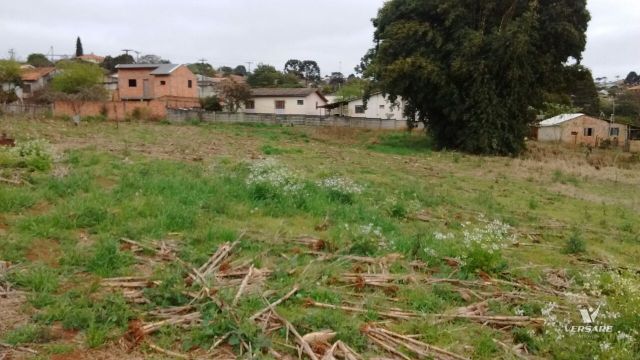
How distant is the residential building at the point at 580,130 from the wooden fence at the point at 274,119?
37.0 feet

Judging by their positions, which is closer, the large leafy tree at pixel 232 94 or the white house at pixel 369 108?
the large leafy tree at pixel 232 94

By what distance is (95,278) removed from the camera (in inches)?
191

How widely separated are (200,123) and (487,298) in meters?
31.6

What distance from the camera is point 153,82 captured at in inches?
1763

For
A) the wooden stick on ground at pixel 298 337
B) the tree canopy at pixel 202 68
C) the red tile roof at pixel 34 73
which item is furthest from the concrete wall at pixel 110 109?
the tree canopy at pixel 202 68

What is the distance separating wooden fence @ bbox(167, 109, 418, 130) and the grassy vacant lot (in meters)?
25.9

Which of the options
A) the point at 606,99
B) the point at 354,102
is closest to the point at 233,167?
the point at 354,102

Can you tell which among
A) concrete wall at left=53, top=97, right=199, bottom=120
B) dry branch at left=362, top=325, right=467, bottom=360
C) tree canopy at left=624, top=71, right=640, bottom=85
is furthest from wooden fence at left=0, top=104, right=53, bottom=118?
tree canopy at left=624, top=71, right=640, bottom=85

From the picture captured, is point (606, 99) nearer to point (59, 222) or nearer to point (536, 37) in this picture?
point (536, 37)

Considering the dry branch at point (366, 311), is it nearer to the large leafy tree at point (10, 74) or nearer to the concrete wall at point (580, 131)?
the concrete wall at point (580, 131)

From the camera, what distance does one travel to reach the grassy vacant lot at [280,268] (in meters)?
3.97

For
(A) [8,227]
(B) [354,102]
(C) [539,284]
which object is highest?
(B) [354,102]

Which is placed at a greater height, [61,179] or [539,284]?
[61,179]

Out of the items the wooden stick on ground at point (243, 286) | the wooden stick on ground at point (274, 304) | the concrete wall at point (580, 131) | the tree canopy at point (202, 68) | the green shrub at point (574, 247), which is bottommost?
the green shrub at point (574, 247)
